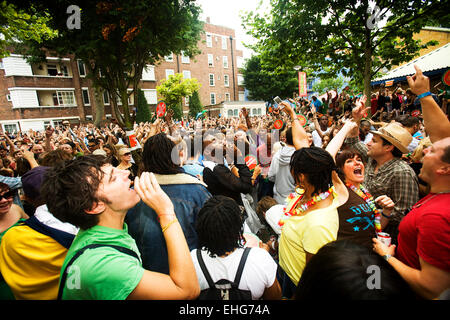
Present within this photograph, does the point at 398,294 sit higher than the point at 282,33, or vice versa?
the point at 282,33

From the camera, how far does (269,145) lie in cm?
477

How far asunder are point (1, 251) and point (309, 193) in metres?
2.30

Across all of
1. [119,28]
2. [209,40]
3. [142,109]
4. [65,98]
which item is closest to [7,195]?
[119,28]

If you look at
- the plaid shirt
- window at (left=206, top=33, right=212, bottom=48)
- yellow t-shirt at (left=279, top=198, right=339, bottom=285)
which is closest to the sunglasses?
yellow t-shirt at (left=279, top=198, right=339, bottom=285)

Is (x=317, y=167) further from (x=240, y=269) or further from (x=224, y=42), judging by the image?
(x=224, y=42)

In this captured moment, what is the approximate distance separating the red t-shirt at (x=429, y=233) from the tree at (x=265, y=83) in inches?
1464

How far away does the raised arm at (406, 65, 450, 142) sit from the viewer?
184 centimetres

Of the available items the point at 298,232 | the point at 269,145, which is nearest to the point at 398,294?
the point at 298,232

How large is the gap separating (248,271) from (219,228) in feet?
1.09

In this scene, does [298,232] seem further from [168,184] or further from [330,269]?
[168,184]

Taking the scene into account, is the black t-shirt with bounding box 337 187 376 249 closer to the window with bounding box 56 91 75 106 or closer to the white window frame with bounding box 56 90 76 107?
the white window frame with bounding box 56 90 76 107

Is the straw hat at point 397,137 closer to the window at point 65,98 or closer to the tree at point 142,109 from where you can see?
the tree at point 142,109

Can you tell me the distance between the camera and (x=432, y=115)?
1896 millimetres

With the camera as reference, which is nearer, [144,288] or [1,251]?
[144,288]
